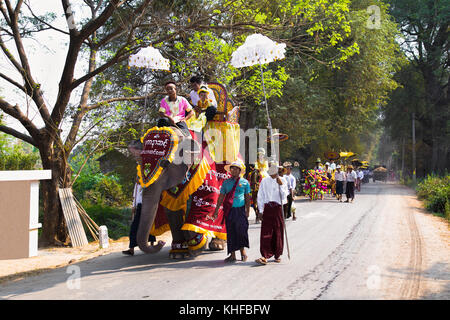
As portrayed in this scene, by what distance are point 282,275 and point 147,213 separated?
7.41 feet

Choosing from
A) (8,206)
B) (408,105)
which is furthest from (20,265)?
(408,105)

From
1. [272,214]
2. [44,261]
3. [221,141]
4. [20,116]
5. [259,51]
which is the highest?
[259,51]

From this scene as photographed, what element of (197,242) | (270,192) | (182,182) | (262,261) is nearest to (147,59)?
(182,182)

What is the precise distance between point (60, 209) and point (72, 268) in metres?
4.81

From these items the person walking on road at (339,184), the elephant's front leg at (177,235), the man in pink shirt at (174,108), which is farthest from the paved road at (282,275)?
the person walking on road at (339,184)

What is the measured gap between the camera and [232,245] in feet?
24.9

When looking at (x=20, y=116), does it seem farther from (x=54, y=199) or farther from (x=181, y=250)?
(x=181, y=250)

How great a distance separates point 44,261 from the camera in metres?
9.12

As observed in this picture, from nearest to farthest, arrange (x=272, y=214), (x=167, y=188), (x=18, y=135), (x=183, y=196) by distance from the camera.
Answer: (x=167, y=188) → (x=183, y=196) → (x=272, y=214) → (x=18, y=135)

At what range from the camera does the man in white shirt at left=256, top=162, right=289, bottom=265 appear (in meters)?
7.61

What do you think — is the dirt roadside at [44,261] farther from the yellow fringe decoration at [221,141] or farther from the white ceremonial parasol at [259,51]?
the white ceremonial parasol at [259,51]

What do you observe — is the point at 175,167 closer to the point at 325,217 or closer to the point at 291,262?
the point at 291,262

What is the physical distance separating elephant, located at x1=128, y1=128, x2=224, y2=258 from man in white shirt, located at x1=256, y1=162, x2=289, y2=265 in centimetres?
117

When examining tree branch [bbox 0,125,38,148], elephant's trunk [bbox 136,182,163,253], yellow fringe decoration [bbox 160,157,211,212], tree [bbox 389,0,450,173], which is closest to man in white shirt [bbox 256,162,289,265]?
A: yellow fringe decoration [bbox 160,157,211,212]
